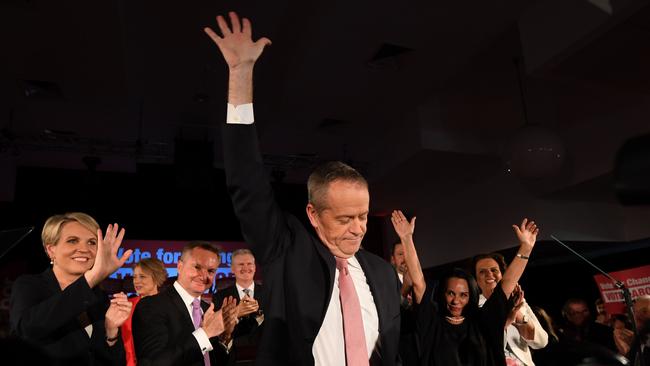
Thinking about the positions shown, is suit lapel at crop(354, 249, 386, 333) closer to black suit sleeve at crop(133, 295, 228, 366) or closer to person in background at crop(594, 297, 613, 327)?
black suit sleeve at crop(133, 295, 228, 366)

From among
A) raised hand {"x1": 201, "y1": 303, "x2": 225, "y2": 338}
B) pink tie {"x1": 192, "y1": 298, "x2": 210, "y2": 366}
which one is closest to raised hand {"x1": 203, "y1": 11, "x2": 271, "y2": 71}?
raised hand {"x1": 201, "y1": 303, "x2": 225, "y2": 338}

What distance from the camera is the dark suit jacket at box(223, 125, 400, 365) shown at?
133 centimetres

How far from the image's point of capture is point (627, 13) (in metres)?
3.36

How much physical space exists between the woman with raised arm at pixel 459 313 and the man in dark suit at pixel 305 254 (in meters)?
0.77

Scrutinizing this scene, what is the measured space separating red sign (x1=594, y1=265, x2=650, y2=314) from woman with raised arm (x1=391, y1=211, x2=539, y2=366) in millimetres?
3467

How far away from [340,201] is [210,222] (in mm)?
7194

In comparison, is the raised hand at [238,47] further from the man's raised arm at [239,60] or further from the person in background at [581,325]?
the person in background at [581,325]

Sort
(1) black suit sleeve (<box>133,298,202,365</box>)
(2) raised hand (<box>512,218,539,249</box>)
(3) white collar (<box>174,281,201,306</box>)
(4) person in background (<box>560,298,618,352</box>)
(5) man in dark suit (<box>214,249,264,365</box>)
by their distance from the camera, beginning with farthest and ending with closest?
(4) person in background (<box>560,298,618,352</box>)
(5) man in dark suit (<box>214,249,264,365</box>)
(2) raised hand (<box>512,218,539,249</box>)
(3) white collar (<box>174,281,201,306</box>)
(1) black suit sleeve (<box>133,298,202,365</box>)

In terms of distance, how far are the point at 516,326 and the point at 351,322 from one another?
89.6 inches

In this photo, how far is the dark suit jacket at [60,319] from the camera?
1.72 m

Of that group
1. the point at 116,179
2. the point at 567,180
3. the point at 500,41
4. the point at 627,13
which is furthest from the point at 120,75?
the point at 567,180

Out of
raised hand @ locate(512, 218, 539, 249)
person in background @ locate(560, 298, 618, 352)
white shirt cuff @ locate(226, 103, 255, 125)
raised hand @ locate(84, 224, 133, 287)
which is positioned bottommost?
person in background @ locate(560, 298, 618, 352)

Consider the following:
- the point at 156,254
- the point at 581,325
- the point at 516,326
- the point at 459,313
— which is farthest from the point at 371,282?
the point at 156,254

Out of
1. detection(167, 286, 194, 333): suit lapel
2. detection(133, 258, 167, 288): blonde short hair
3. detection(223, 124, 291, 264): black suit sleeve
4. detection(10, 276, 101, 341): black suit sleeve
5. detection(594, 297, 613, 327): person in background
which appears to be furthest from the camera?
detection(594, 297, 613, 327): person in background
